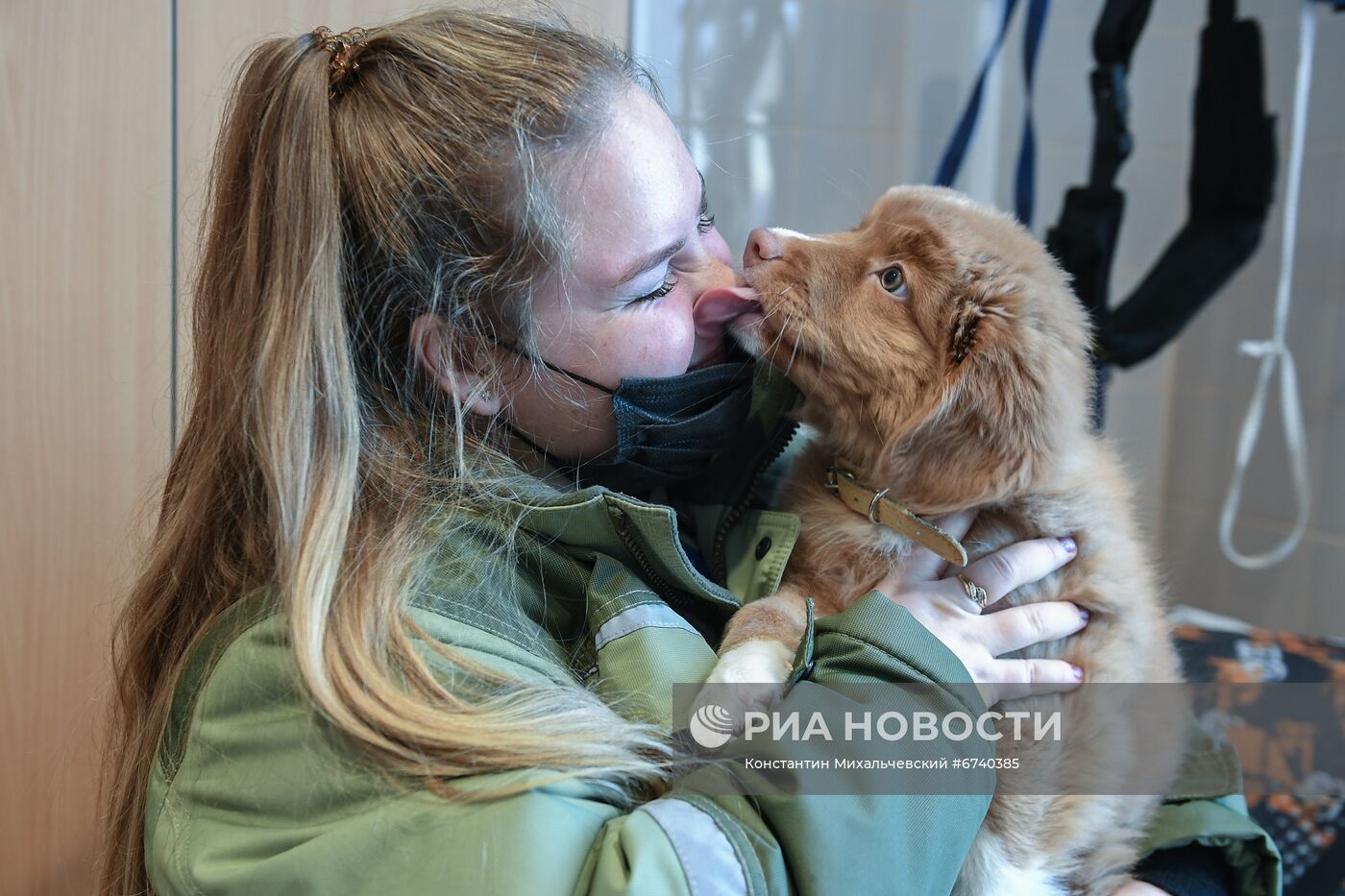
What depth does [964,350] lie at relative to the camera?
4.57ft

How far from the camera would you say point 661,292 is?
1.39 m

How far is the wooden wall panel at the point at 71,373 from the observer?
157 centimetres

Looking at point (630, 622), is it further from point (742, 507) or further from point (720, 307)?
point (720, 307)

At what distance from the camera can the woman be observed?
1.01 m

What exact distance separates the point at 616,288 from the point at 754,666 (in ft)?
1.72

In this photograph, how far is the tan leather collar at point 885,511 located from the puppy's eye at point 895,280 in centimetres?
27

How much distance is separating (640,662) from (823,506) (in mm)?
491

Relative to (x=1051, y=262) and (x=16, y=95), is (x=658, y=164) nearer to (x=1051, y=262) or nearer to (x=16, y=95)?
(x=1051, y=262)

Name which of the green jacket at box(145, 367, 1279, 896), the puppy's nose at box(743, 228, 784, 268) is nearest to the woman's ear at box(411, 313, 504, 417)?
the green jacket at box(145, 367, 1279, 896)

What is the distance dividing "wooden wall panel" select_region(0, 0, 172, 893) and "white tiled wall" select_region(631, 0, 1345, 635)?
54.2 inches

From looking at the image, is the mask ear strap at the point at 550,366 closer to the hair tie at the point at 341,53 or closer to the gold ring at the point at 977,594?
the hair tie at the point at 341,53

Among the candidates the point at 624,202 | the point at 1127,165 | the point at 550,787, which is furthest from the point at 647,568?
the point at 1127,165

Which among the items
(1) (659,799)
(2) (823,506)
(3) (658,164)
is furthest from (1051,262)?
(1) (659,799)

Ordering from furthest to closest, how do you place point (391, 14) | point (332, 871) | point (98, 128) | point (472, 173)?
point (391, 14)
point (98, 128)
point (472, 173)
point (332, 871)
